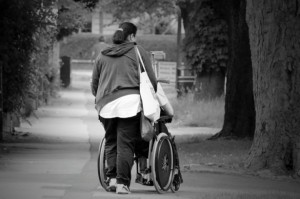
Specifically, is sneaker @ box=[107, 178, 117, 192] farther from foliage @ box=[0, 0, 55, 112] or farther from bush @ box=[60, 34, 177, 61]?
bush @ box=[60, 34, 177, 61]

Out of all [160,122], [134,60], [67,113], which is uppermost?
[134,60]

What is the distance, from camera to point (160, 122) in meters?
10.5

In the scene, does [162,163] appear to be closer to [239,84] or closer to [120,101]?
[120,101]

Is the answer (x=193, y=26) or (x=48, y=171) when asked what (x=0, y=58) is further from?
(x=193, y=26)

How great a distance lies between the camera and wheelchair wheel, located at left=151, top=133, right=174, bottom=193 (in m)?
10.0

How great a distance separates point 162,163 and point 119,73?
3.49ft

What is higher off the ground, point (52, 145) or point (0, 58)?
point (0, 58)

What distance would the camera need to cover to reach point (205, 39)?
28.9m

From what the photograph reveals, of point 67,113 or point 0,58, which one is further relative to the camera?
point 67,113

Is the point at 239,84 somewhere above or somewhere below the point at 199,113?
above

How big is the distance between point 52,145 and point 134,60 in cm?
754

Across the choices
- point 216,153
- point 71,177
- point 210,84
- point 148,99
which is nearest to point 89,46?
point 210,84

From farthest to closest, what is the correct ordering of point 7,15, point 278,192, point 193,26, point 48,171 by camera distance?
1. point 193,26
2. point 7,15
3. point 48,171
4. point 278,192

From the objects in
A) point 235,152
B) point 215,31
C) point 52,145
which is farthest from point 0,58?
point 215,31
